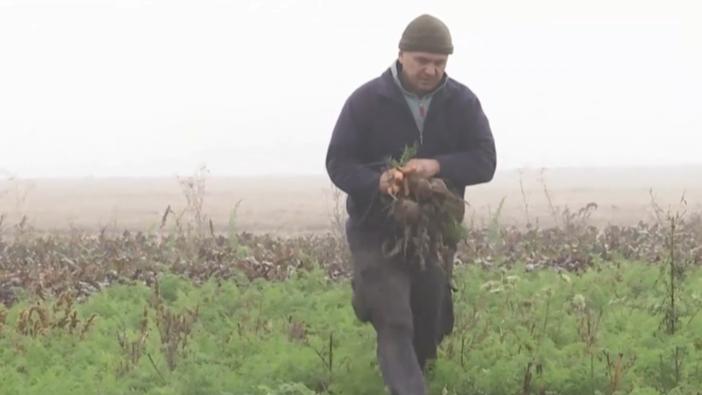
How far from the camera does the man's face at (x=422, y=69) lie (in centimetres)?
636

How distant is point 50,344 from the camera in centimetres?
821

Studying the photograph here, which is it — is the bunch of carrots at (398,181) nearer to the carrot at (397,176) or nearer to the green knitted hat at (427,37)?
the carrot at (397,176)

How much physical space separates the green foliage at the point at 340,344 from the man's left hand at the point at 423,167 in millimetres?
1466

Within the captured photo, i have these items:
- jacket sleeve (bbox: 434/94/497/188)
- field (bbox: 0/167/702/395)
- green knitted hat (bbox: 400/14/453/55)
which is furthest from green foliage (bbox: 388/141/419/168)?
field (bbox: 0/167/702/395)

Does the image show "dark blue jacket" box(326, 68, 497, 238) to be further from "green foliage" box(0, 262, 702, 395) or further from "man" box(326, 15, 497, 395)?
"green foliage" box(0, 262, 702, 395)

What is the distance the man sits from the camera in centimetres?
635

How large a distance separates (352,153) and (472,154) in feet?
2.47

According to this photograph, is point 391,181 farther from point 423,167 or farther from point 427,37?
point 427,37

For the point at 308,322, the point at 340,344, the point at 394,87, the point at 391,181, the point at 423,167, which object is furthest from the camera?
the point at 308,322

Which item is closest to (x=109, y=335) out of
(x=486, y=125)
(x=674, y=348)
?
(x=486, y=125)

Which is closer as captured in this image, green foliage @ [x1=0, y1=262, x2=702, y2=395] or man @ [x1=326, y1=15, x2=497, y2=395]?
man @ [x1=326, y1=15, x2=497, y2=395]

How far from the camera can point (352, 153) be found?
6.56 meters

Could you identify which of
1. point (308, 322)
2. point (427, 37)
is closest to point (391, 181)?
point (427, 37)

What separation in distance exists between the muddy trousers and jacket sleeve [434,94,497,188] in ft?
1.90
